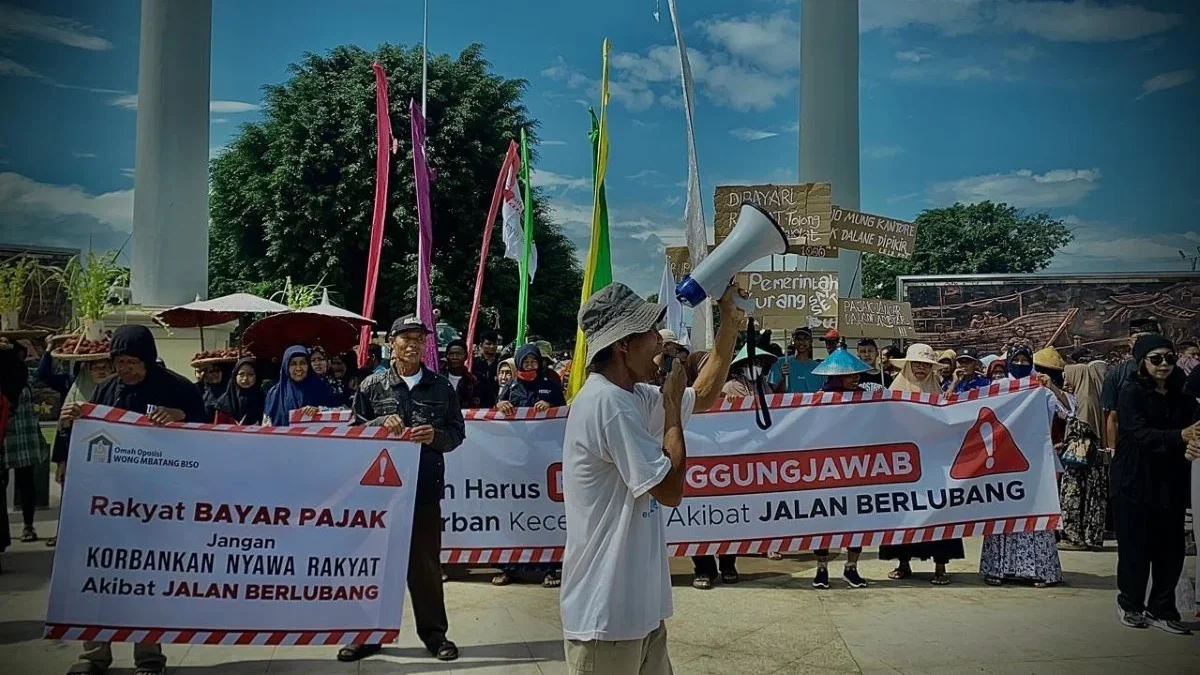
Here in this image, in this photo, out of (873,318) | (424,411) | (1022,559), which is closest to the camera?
(424,411)

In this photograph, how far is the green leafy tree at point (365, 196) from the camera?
29281 millimetres

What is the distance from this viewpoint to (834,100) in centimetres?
1914

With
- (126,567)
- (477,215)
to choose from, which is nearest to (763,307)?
(126,567)

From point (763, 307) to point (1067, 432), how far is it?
152 inches

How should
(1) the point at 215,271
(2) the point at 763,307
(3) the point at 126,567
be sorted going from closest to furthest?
(3) the point at 126,567 < (2) the point at 763,307 < (1) the point at 215,271

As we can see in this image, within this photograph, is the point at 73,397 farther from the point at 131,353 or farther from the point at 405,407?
the point at 405,407

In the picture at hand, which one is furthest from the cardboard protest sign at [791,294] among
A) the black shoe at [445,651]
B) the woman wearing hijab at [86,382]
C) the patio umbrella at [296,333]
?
the woman wearing hijab at [86,382]

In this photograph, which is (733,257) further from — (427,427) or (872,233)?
(872,233)

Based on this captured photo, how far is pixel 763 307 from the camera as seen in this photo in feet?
37.1

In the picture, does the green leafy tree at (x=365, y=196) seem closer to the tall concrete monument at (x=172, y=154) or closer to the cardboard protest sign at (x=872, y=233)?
the tall concrete monument at (x=172, y=154)

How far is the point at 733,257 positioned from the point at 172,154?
13.7 metres

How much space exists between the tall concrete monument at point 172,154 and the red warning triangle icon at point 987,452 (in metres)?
12.5

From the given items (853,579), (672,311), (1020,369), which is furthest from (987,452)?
(672,311)

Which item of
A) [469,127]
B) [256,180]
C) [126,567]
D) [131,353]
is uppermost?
[469,127]
